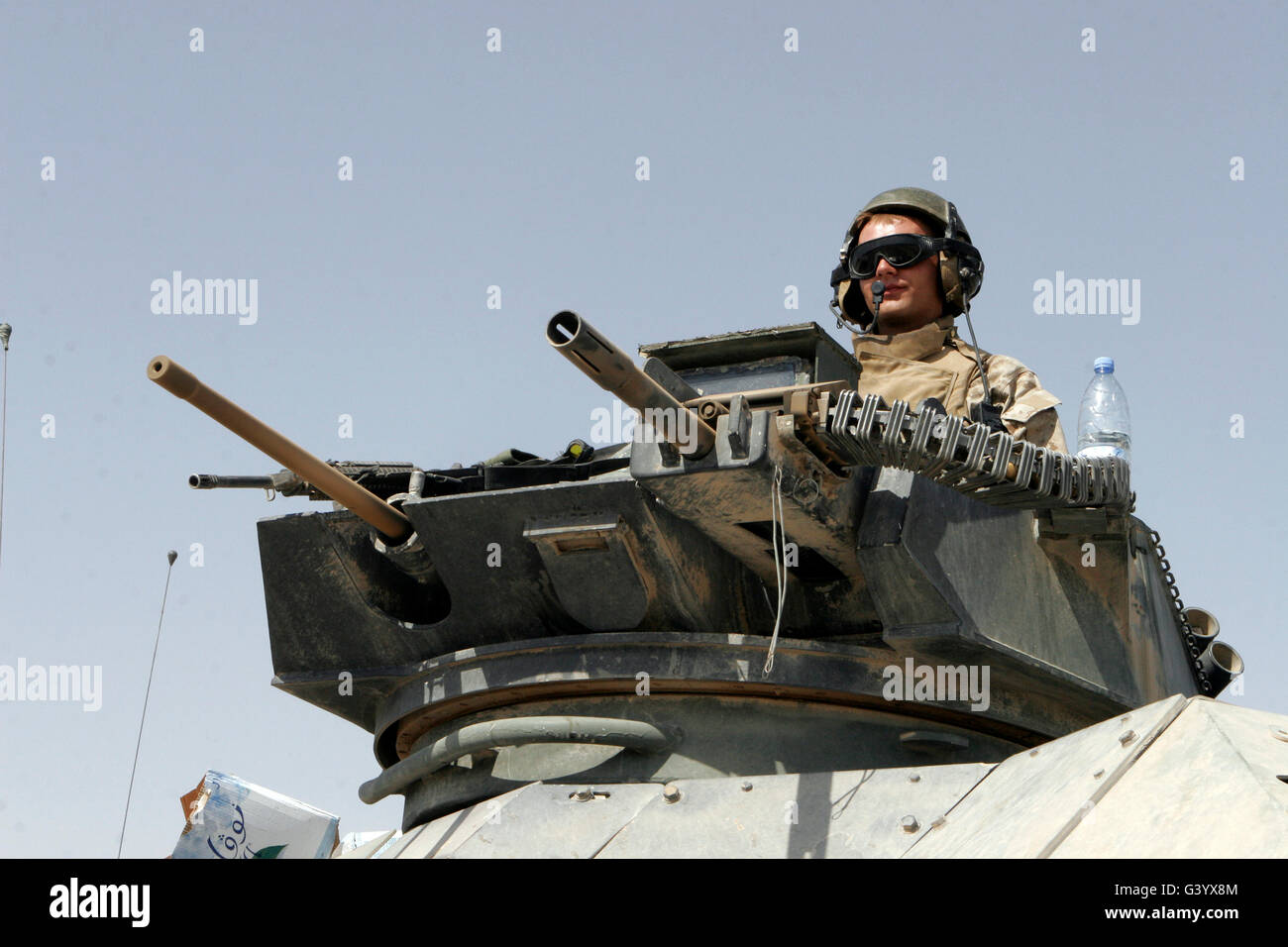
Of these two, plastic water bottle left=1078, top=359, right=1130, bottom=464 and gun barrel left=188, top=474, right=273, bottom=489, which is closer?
gun barrel left=188, top=474, right=273, bottom=489

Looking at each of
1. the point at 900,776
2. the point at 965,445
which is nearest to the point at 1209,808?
the point at 900,776

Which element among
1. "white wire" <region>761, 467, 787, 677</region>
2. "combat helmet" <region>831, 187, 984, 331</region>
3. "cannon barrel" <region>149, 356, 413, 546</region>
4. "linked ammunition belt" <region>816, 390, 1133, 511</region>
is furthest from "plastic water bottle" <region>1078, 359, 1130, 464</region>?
"cannon barrel" <region>149, 356, 413, 546</region>

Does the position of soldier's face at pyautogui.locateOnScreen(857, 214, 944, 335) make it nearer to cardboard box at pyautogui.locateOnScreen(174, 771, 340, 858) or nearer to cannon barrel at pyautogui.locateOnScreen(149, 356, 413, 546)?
cannon barrel at pyautogui.locateOnScreen(149, 356, 413, 546)

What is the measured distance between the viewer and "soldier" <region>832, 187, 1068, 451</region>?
8.05 meters

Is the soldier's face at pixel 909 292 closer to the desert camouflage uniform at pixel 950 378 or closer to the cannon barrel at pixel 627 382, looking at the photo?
the desert camouflage uniform at pixel 950 378

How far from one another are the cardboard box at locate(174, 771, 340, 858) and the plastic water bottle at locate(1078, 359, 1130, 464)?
4085mm

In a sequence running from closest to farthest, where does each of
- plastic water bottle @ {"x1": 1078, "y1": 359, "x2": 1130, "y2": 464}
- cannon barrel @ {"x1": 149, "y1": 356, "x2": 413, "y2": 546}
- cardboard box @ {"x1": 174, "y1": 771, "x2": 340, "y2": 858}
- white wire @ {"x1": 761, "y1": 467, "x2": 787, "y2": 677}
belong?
white wire @ {"x1": 761, "y1": 467, "x2": 787, "y2": 677} → cannon barrel @ {"x1": 149, "y1": 356, "x2": 413, "y2": 546} → cardboard box @ {"x1": 174, "y1": 771, "x2": 340, "y2": 858} → plastic water bottle @ {"x1": 1078, "y1": 359, "x2": 1130, "y2": 464}

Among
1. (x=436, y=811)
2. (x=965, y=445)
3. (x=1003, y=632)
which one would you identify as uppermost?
(x=965, y=445)

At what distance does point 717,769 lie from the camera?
253 inches

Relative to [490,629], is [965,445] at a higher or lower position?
higher

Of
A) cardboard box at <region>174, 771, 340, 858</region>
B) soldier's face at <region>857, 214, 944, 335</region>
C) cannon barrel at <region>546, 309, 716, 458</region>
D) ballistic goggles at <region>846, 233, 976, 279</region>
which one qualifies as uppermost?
ballistic goggles at <region>846, 233, 976, 279</region>

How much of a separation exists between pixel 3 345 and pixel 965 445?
12.2ft
